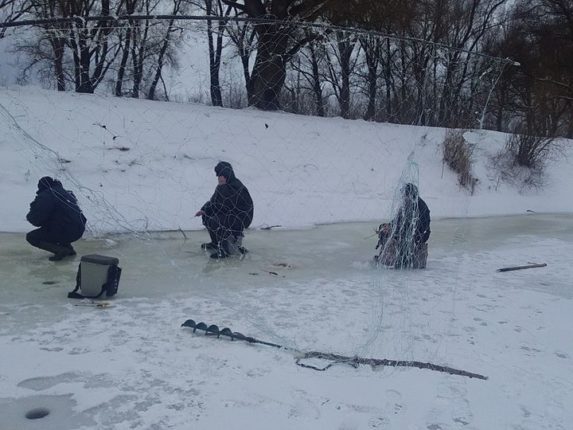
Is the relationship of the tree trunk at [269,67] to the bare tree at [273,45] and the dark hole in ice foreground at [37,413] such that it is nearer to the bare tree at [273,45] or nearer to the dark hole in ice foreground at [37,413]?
the bare tree at [273,45]

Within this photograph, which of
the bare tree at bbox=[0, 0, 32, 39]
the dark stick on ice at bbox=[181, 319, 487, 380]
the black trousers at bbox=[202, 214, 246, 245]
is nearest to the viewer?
the dark stick on ice at bbox=[181, 319, 487, 380]

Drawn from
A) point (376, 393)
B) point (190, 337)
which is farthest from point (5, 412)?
point (376, 393)

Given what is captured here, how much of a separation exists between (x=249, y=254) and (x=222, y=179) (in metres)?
1.20

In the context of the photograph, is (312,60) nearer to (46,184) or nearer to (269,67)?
(269,67)

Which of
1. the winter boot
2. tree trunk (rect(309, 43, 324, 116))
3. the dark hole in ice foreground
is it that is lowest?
the dark hole in ice foreground

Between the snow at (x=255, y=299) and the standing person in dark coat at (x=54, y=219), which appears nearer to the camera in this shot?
the snow at (x=255, y=299)

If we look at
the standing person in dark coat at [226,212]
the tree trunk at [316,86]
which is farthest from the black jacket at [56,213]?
the tree trunk at [316,86]

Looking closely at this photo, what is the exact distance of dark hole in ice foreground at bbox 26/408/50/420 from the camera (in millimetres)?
3544

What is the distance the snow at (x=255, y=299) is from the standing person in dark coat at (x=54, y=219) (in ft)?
0.82

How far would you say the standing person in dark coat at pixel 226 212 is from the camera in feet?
26.5

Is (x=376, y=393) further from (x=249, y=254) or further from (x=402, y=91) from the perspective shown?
(x=402, y=91)

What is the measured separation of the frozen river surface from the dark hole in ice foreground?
4 centimetres

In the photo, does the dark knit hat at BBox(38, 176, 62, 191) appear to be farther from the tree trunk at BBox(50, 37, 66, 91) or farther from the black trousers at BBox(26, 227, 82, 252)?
the tree trunk at BBox(50, 37, 66, 91)

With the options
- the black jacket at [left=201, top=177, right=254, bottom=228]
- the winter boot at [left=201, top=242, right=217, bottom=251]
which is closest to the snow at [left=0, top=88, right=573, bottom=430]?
the winter boot at [left=201, top=242, right=217, bottom=251]
